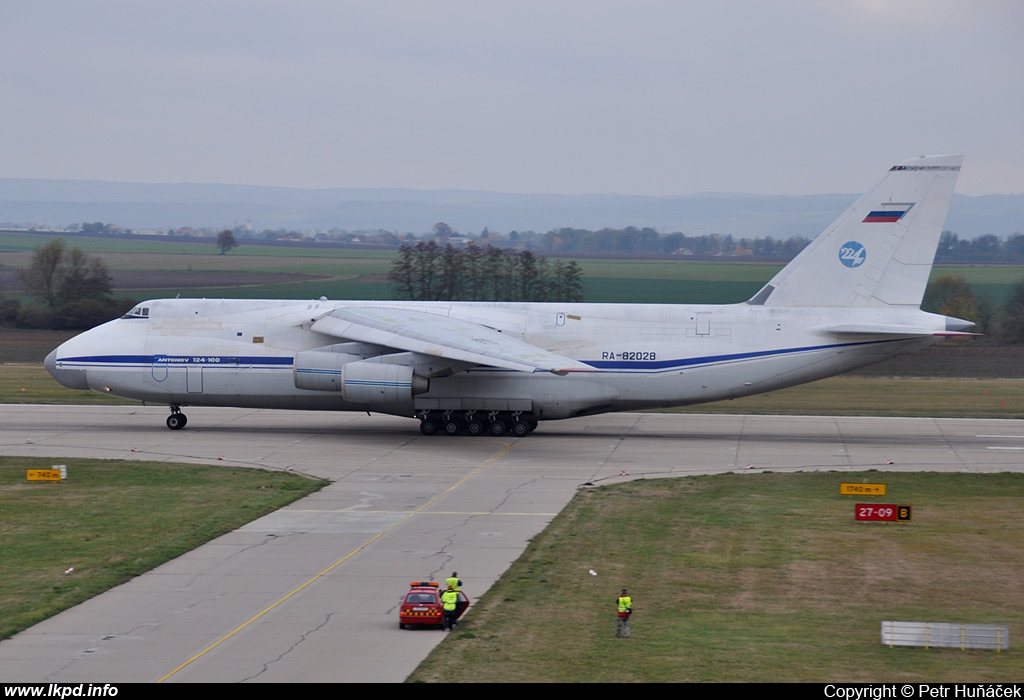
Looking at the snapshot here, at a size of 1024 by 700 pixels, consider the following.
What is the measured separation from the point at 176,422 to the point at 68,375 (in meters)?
3.57

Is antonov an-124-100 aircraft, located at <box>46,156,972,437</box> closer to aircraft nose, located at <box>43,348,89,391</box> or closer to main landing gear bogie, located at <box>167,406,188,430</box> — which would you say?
aircraft nose, located at <box>43,348,89,391</box>

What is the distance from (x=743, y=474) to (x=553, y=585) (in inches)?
448

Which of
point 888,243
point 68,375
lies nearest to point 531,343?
point 888,243

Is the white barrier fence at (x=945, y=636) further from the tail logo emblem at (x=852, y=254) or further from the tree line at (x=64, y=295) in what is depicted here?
the tree line at (x=64, y=295)

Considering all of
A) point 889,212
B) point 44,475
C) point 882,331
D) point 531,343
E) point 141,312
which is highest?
point 889,212

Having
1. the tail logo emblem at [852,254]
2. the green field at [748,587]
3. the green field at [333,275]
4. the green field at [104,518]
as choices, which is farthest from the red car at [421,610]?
the green field at [333,275]

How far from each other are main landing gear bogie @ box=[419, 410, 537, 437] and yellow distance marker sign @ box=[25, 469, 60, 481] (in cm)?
1087

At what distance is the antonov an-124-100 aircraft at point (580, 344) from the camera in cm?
3222

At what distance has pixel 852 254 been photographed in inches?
1294

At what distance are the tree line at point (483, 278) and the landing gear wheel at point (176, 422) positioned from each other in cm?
2584

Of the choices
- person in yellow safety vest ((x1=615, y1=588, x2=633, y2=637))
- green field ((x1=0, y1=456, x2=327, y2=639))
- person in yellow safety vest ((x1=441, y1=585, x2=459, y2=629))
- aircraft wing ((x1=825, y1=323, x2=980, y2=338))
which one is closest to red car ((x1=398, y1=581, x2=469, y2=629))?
person in yellow safety vest ((x1=441, y1=585, x2=459, y2=629))

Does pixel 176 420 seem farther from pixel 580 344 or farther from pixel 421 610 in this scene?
pixel 421 610

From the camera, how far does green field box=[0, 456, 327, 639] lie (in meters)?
17.4

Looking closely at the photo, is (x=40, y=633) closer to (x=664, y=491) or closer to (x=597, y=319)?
(x=664, y=491)
